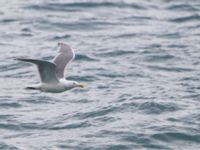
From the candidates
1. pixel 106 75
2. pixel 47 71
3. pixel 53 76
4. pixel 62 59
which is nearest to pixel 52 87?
pixel 53 76

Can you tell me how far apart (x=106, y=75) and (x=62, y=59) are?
3.90 metres

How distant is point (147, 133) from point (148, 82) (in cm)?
371

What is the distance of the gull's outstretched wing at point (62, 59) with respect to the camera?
16484 mm

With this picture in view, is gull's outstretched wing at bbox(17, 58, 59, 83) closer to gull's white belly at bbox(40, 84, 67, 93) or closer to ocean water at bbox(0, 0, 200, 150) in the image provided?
gull's white belly at bbox(40, 84, 67, 93)

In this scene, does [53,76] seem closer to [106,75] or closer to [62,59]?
[62,59]

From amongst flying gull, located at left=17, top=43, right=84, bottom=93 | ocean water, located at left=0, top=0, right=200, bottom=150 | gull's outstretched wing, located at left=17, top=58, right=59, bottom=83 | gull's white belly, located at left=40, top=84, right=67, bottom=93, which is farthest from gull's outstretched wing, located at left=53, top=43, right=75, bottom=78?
ocean water, located at left=0, top=0, right=200, bottom=150

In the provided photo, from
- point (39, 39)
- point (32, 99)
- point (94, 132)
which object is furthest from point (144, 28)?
point (94, 132)

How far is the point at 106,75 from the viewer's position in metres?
20.5

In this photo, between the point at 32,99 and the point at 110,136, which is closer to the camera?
the point at 110,136

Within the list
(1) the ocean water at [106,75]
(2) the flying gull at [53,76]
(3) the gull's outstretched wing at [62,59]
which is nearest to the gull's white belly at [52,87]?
(2) the flying gull at [53,76]

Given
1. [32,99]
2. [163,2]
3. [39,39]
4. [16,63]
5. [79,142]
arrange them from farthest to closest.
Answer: [163,2], [39,39], [16,63], [32,99], [79,142]

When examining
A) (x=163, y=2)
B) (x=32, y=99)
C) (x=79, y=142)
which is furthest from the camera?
(x=163, y=2)

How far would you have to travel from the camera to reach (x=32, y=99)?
61.6 feet

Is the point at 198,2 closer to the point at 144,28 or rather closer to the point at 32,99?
the point at 144,28
